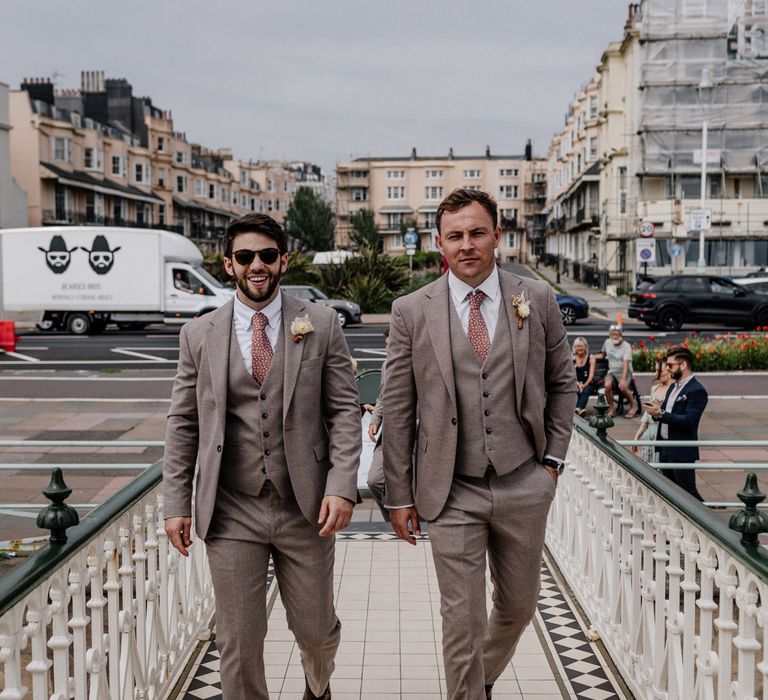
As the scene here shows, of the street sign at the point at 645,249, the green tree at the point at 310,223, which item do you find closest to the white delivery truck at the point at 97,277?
the street sign at the point at 645,249

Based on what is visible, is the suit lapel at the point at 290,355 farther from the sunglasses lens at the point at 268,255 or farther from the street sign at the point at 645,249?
the street sign at the point at 645,249

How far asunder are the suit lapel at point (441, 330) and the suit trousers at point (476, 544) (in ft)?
1.25

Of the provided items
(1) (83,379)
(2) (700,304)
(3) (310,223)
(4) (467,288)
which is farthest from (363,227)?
(4) (467,288)

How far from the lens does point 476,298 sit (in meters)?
3.59

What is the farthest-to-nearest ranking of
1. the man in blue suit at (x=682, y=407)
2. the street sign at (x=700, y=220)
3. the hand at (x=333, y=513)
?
the street sign at (x=700, y=220)
the man in blue suit at (x=682, y=407)
the hand at (x=333, y=513)

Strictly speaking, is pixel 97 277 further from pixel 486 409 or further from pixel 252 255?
pixel 486 409

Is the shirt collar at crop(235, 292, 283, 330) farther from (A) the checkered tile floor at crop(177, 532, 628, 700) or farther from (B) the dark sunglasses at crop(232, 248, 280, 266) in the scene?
(A) the checkered tile floor at crop(177, 532, 628, 700)

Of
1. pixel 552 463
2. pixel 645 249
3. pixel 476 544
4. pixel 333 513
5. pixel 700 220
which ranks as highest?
pixel 700 220

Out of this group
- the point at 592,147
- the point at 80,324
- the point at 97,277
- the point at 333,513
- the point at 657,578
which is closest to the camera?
the point at 333,513

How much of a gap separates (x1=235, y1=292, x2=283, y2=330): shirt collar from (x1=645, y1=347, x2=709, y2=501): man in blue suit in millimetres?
5083

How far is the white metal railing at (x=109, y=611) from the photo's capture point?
108 inches

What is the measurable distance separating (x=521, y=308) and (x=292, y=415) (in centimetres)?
97

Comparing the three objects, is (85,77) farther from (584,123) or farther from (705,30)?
(705,30)

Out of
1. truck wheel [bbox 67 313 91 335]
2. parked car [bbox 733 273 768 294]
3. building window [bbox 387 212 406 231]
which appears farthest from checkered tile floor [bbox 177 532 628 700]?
building window [bbox 387 212 406 231]
